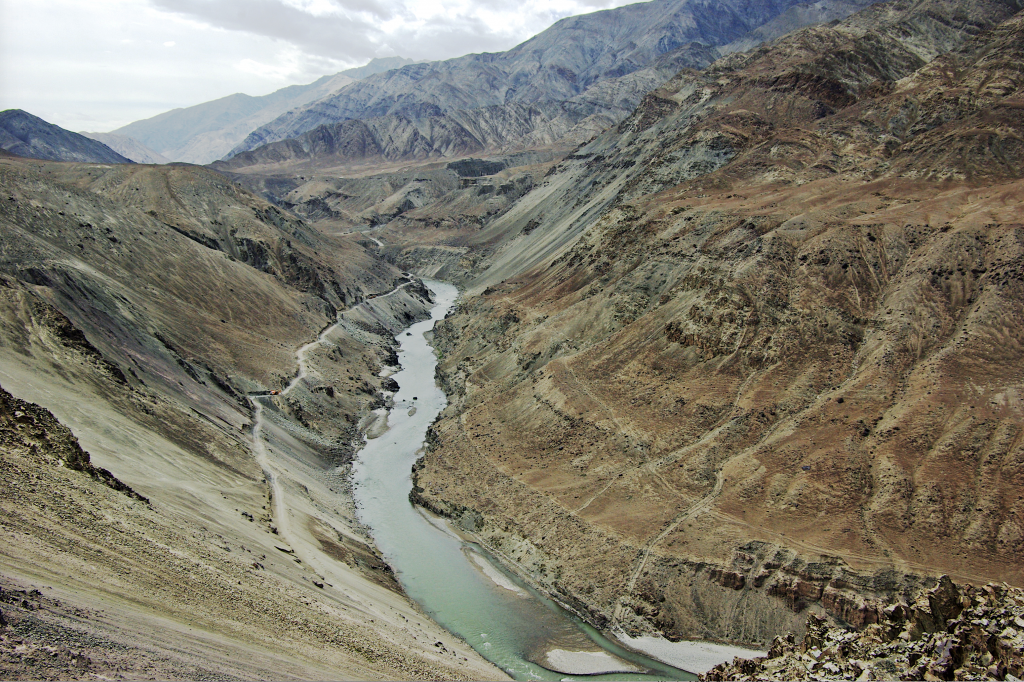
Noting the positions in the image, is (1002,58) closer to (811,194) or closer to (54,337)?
(811,194)

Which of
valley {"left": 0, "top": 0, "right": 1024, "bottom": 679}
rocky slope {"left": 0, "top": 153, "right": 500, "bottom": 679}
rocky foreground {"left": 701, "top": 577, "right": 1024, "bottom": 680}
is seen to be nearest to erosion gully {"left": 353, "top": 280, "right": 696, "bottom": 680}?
valley {"left": 0, "top": 0, "right": 1024, "bottom": 679}

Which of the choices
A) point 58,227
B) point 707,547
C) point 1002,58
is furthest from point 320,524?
point 1002,58

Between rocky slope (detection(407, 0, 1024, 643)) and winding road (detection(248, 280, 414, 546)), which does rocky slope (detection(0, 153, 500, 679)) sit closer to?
winding road (detection(248, 280, 414, 546))

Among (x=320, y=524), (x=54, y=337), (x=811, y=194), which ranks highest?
(x=811, y=194)

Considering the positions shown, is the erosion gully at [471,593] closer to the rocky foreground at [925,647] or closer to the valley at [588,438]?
the valley at [588,438]

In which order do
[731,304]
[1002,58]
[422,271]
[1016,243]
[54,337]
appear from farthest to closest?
[422,271]
[1002,58]
[731,304]
[1016,243]
[54,337]
